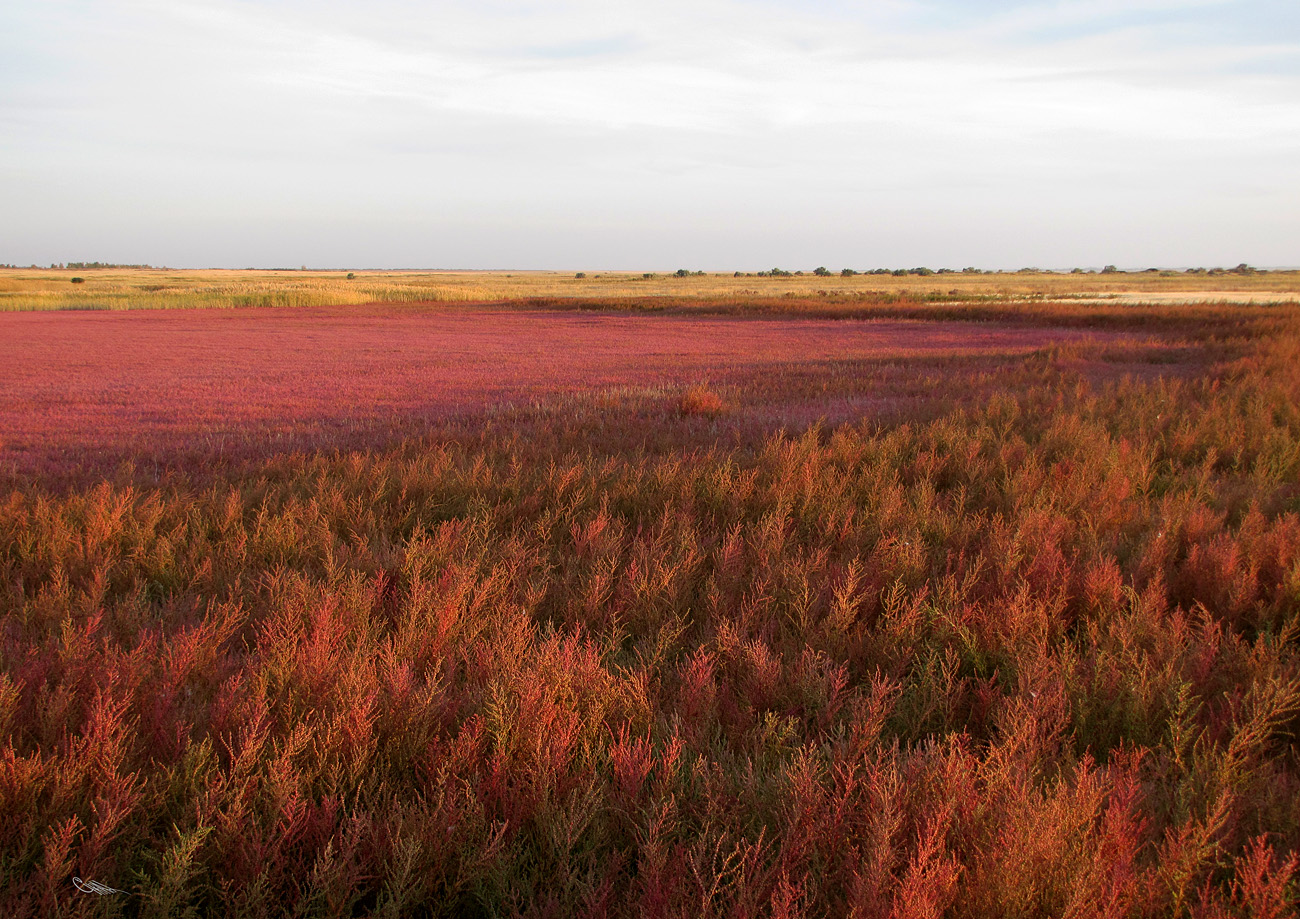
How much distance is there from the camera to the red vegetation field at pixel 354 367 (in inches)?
415

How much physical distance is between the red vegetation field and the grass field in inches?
63.0

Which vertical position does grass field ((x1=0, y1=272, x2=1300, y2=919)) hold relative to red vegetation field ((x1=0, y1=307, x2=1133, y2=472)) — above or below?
below

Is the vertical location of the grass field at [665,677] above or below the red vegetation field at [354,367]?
below

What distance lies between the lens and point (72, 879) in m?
1.84

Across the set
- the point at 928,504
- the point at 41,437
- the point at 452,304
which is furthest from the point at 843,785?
the point at 452,304

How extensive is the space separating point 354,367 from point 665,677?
1815 centimetres

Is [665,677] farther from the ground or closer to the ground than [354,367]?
closer to the ground

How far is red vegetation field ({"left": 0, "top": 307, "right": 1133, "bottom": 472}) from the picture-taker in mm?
10531

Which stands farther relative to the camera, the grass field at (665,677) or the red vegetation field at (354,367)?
the red vegetation field at (354,367)

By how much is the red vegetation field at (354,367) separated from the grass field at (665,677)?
160 cm

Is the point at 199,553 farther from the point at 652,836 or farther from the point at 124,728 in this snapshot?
the point at 652,836

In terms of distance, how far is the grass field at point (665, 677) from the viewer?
194cm

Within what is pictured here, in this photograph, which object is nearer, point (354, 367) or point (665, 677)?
point (665, 677)

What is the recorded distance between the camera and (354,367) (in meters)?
19.2
